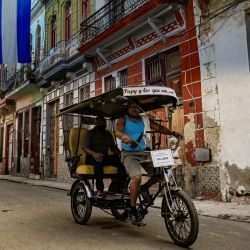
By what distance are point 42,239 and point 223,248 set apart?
2.36m

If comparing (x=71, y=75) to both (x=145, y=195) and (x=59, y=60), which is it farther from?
(x=145, y=195)

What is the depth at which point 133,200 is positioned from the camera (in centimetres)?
539

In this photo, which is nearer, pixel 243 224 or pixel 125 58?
pixel 243 224

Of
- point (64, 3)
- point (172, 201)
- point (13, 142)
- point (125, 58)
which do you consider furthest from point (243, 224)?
point (13, 142)

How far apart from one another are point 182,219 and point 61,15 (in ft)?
56.5

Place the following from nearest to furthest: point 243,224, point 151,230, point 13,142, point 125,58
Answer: point 151,230 → point 243,224 → point 125,58 → point 13,142

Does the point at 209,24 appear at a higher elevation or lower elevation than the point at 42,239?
higher

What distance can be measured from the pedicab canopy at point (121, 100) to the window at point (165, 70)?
195 inches

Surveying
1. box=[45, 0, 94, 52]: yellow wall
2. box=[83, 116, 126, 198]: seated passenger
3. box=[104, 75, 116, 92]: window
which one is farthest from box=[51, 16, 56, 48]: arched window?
box=[83, 116, 126, 198]: seated passenger

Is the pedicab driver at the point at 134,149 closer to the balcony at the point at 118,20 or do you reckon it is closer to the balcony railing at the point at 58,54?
the balcony at the point at 118,20

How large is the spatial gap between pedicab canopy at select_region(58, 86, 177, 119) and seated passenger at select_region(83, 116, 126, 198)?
30 centimetres

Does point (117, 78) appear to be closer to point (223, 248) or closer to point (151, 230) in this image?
point (151, 230)

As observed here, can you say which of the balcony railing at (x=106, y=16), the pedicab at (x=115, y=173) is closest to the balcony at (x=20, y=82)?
the balcony railing at (x=106, y=16)

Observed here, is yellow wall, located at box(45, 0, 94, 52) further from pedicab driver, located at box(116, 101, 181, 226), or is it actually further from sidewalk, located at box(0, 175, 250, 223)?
pedicab driver, located at box(116, 101, 181, 226)
